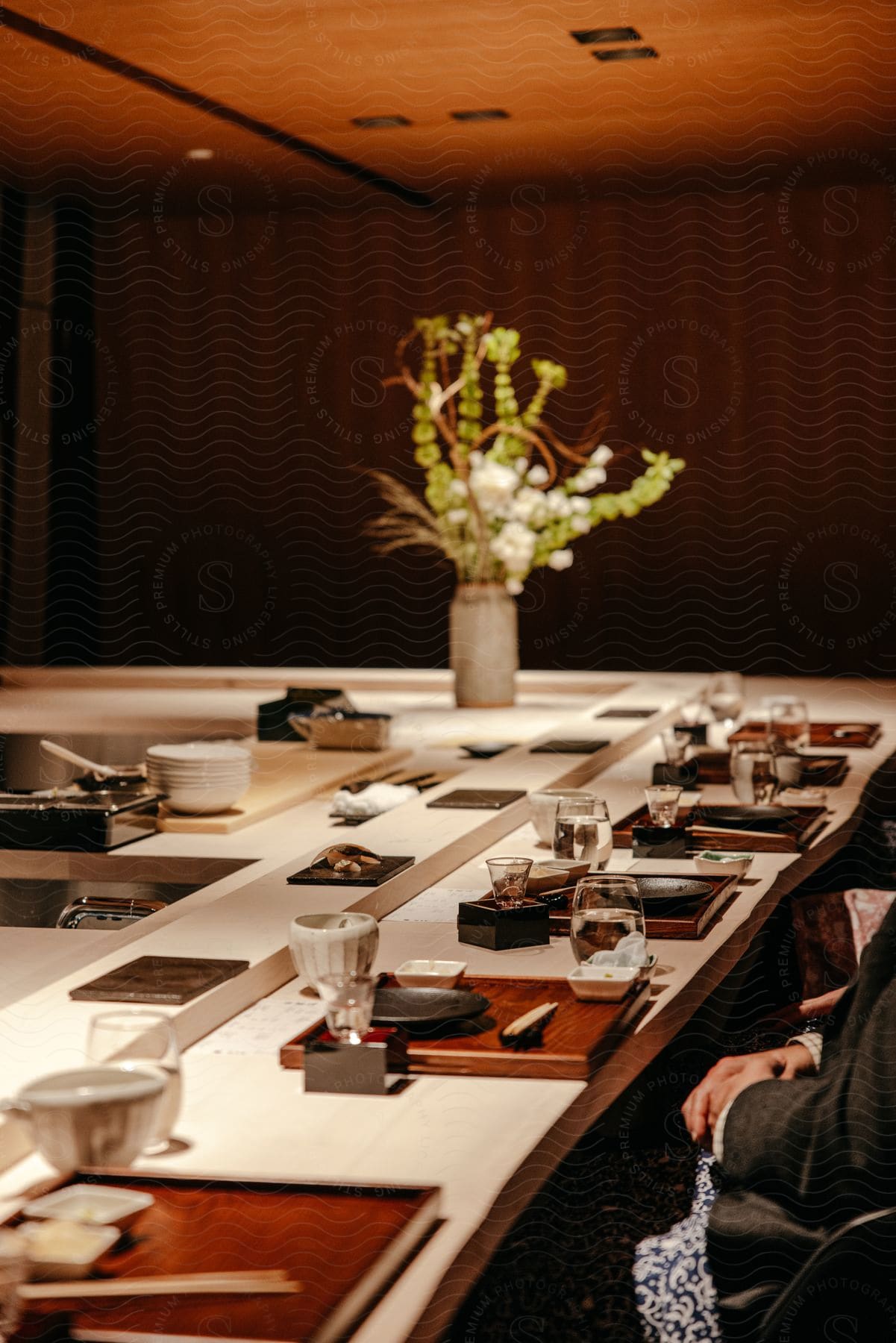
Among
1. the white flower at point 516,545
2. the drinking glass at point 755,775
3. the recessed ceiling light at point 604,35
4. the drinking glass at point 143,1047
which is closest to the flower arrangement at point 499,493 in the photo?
the white flower at point 516,545

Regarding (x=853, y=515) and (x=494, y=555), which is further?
(x=853, y=515)

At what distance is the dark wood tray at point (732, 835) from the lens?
2303 millimetres

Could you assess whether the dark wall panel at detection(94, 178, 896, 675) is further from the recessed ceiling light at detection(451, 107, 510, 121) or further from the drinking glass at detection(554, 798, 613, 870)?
A: the drinking glass at detection(554, 798, 613, 870)

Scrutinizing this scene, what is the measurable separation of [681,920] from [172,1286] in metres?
1.03

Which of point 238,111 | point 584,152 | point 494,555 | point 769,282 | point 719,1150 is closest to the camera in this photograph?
point 719,1150

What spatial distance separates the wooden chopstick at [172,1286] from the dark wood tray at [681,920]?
2.93 feet

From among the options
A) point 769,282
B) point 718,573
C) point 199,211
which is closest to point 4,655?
point 199,211

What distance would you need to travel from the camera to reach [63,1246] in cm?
91

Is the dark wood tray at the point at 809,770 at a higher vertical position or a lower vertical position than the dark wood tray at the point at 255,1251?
higher

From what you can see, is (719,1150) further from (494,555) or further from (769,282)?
(769,282)

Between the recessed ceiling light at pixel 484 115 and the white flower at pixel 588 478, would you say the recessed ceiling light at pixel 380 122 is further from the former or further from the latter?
the white flower at pixel 588 478

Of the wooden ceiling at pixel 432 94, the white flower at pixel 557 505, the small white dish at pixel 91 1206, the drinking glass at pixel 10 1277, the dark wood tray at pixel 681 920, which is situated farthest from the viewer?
the wooden ceiling at pixel 432 94

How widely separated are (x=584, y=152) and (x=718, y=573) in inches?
65.3

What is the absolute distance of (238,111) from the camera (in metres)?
4.74
